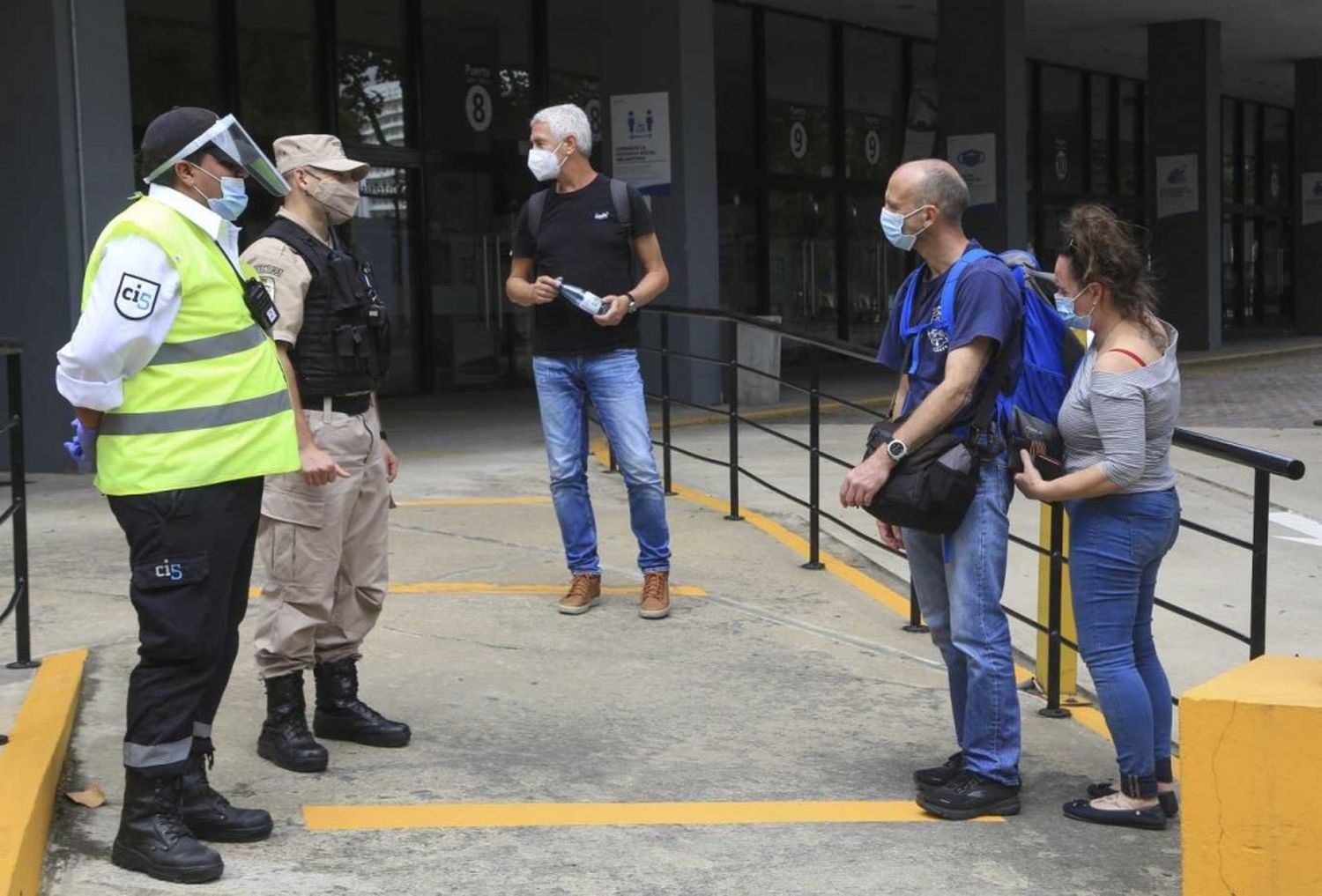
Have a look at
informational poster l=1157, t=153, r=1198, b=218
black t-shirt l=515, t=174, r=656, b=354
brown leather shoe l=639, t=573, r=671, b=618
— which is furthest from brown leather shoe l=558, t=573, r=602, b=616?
informational poster l=1157, t=153, r=1198, b=218

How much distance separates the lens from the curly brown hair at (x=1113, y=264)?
4223 mm

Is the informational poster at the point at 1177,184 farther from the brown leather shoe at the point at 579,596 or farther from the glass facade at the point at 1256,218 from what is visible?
the brown leather shoe at the point at 579,596

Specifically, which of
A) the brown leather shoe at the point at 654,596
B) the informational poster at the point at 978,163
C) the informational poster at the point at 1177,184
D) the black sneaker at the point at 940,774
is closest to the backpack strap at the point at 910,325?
the black sneaker at the point at 940,774

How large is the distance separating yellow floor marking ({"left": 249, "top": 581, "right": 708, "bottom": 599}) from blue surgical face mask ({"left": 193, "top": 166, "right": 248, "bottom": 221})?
10.4ft

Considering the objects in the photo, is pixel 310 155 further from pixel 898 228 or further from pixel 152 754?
pixel 152 754

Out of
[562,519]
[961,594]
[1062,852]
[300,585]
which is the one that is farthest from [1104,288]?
[562,519]

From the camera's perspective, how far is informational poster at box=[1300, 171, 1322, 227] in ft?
97.3

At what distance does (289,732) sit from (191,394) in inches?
51.6

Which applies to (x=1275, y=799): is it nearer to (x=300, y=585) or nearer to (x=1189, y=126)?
(x=300, y=585)

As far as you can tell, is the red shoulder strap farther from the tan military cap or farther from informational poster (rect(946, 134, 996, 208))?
informational poster (rect(946, 134, 996, 208))

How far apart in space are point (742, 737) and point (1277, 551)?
4433 mm

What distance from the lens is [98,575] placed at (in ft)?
23.6

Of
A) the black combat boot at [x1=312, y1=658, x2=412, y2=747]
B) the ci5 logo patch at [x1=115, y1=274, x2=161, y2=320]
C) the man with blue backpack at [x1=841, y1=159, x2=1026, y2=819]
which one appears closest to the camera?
the ci5 logo patch at [x1=115, y1=274, x2=161, y2=320]

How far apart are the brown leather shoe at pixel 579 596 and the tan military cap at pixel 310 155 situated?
7.93ft
